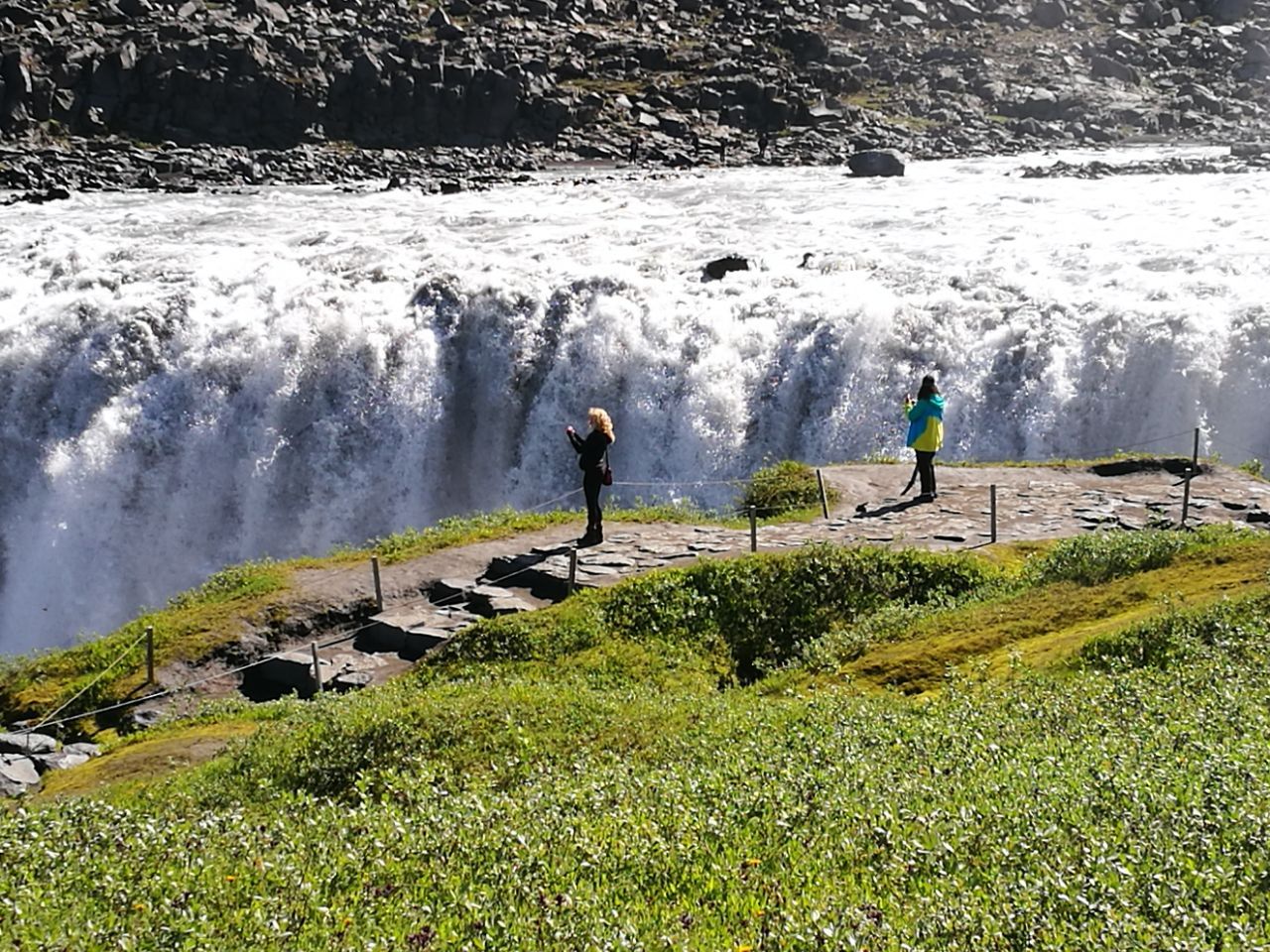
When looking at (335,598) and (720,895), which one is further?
(335,598)

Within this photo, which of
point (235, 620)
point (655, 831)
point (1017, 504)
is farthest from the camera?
point (1017, 504)

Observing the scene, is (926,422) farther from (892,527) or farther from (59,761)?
(59,761)

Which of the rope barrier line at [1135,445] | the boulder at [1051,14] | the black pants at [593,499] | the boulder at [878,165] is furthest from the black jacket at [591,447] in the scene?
the boulder at [1051,14]

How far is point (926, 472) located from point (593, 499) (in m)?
6.29

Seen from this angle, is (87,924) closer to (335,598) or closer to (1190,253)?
(335,598)

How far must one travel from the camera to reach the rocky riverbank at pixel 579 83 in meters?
77.4

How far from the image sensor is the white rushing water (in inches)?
1395

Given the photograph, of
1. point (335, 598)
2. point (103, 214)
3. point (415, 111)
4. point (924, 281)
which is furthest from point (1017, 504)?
point (415, 111)

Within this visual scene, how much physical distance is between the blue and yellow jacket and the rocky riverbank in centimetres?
4854

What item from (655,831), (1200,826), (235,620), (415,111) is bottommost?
(235,620)

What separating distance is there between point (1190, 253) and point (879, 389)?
10.2 m

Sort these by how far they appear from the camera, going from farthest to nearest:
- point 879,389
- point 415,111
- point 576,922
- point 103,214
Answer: point 415,111 → point 103,214 → point 879,389 → point 576,922

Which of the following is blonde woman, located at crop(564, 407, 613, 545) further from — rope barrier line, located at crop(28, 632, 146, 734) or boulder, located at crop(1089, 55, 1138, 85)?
boulder, located at crop(1089, 55, 1138, 85)

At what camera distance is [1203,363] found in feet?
112
